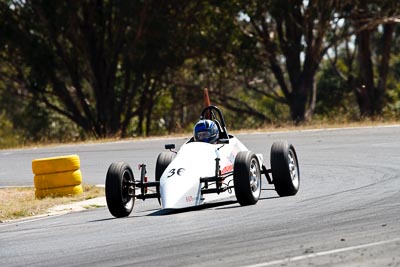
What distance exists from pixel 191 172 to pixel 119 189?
98 cm

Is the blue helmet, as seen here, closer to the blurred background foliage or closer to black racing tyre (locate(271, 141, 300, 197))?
black racing tyre (locate(271, 141, 300, 197))

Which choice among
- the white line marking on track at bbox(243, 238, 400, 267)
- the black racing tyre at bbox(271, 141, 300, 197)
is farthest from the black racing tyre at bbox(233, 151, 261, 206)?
the white line marking on track at bbox(243, 238, 400, 267)

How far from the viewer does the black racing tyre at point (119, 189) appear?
13.2 m

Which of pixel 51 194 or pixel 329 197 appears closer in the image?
pixel 329 197

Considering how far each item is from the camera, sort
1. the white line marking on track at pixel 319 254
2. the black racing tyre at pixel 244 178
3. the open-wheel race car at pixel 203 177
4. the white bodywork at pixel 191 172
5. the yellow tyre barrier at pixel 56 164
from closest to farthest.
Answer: the white line marking on track at pixel 319 254 → the white bodywork at pixel 191 172 → the open-wheel race car at pixel 203 177 → the black racing tyre at pixel 244 178 → the yellow tyre barrier at pixel 56 164

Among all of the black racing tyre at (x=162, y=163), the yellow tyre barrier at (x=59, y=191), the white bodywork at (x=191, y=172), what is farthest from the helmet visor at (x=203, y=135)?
the yellow tyre barrier at (x=59, y=191)

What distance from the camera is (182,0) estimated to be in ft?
143

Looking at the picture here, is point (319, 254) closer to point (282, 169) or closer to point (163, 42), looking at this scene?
point (282, 169)

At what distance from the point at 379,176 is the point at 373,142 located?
280 inches

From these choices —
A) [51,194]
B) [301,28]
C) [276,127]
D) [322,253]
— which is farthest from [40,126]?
[322,253]

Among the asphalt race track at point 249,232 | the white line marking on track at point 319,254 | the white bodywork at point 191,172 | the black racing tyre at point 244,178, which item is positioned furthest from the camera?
the black racing tyre at point 244,178

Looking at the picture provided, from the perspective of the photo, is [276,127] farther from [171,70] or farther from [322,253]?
[322,253]

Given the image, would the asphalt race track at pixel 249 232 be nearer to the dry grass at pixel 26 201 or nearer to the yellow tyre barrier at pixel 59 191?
the dry grass at pixel 26 201

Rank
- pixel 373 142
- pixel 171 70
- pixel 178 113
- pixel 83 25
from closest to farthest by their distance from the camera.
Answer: pixel 373 142 → pixel 83 25 → pixel 171 70 → pixel 178 113
